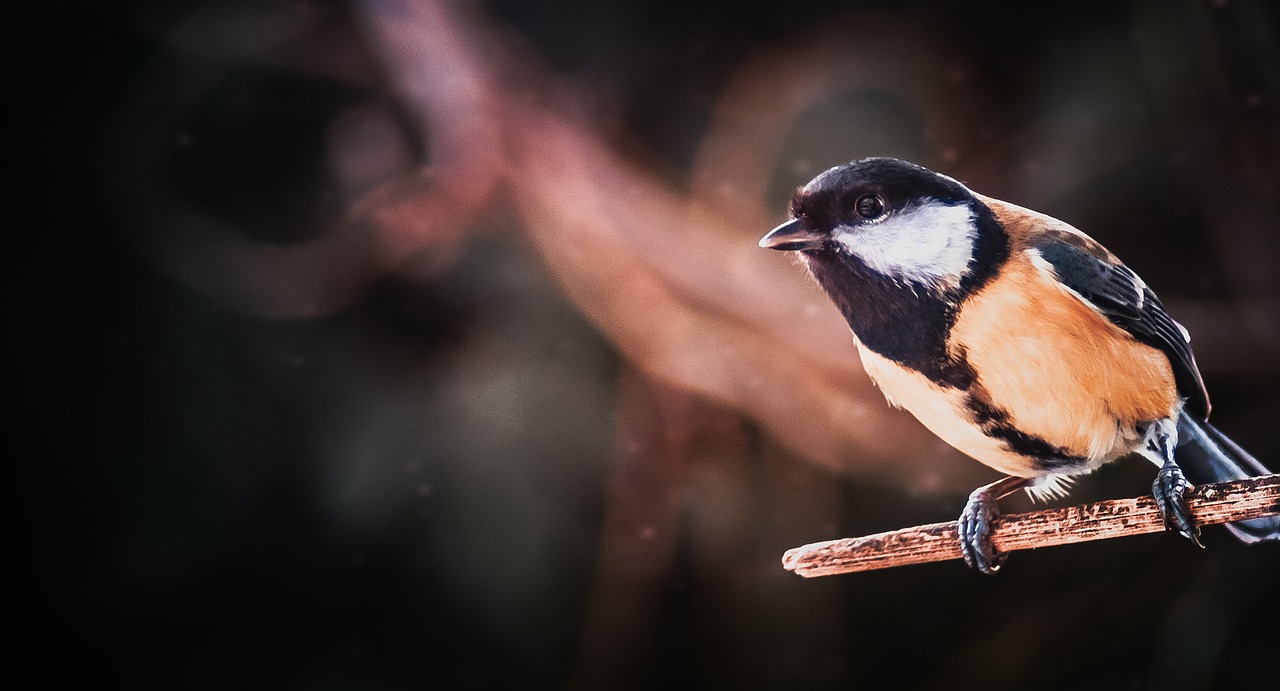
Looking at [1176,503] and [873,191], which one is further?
[873,191]

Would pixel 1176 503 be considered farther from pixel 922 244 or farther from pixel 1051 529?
pixel 922 244

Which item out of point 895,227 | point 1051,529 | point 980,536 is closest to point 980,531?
point 980,536

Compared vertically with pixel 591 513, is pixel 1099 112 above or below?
above

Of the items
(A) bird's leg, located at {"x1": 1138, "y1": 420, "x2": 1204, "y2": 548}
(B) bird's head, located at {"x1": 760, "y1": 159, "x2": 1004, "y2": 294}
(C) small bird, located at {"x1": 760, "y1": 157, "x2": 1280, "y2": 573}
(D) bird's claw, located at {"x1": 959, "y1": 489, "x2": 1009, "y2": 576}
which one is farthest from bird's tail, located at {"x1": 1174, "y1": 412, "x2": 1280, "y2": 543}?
(B) bird's head, located at {"x1": 760, "y1": 159, "x2": 1004, "y2": 294}

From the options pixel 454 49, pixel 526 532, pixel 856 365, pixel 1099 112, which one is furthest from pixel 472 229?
pixel 1099 112

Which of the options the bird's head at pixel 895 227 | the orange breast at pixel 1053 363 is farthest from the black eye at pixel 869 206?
the orange breast at pixel 1053 363

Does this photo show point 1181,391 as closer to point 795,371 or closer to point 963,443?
point 963,443
